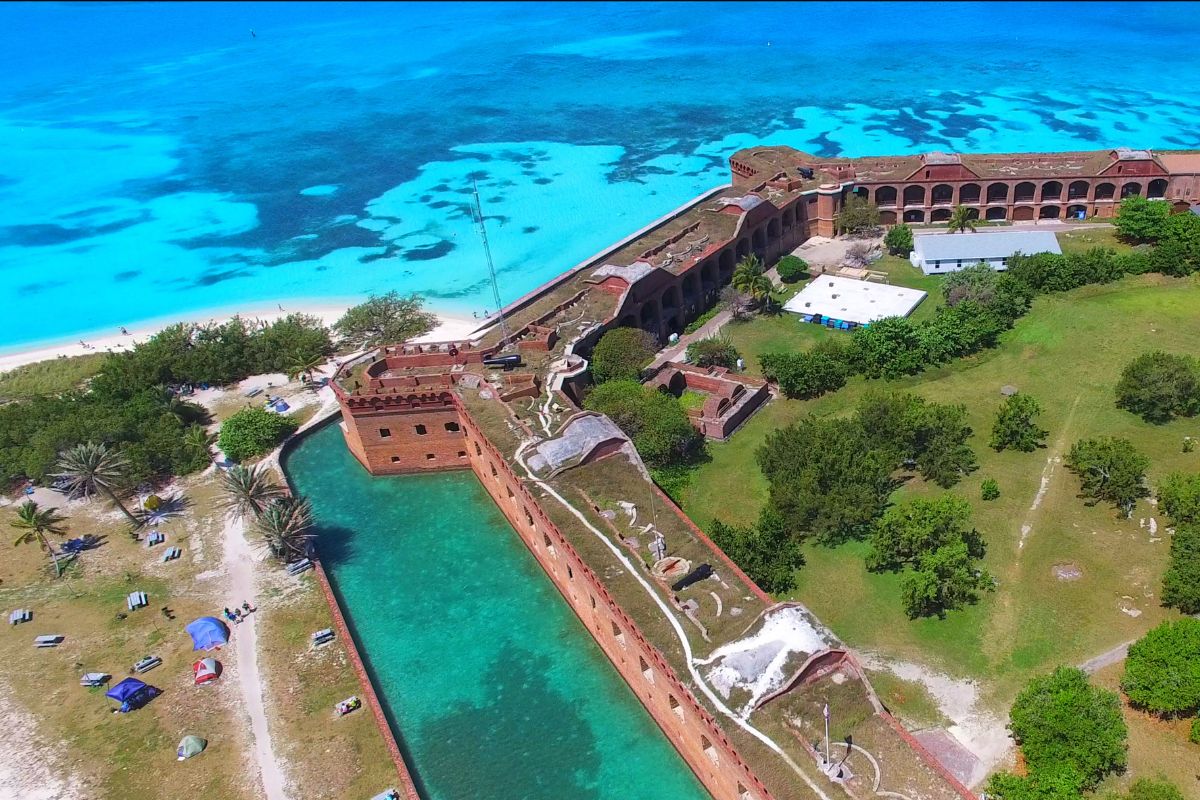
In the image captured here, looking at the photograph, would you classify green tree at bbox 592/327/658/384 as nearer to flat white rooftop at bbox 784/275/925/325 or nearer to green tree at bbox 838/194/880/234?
flat white rooftop at bbox 784/275/925/325

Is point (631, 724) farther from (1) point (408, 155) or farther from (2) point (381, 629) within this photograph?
(1) point (408, 155)

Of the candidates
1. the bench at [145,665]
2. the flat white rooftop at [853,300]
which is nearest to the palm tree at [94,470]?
the bench at [145,665]

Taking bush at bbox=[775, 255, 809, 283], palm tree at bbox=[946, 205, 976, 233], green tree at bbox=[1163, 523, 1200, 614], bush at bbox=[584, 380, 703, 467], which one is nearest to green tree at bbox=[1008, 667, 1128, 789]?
green tree at bbox=[1163, 523, 1200, 614]

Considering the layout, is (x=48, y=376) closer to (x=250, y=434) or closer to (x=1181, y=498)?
(x=250, y=434)

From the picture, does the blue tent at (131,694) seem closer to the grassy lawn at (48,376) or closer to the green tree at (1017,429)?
the grassy lawn at (48,376)

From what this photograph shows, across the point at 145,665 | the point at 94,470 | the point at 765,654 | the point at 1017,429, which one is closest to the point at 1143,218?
the point at 1017,429
